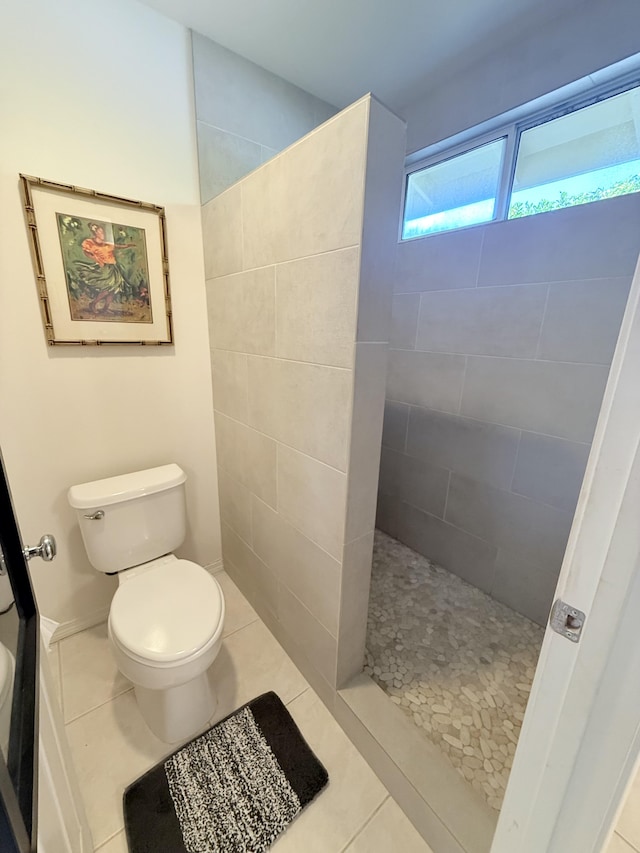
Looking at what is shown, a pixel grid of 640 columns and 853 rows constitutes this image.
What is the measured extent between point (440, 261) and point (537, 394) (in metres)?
0.82

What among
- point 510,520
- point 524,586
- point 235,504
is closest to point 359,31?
point 235,504

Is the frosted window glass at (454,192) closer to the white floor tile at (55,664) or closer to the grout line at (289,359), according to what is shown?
the grout line at (289,359)

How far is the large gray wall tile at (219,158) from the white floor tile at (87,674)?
202 cm

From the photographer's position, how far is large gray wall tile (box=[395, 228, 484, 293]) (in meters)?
1.64

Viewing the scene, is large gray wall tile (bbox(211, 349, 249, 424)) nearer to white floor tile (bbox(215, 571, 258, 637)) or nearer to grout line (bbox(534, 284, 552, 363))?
white floor tile (bbox(215, 571, 258, 637))

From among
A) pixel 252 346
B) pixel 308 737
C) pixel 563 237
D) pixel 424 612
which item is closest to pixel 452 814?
pixel 308 737

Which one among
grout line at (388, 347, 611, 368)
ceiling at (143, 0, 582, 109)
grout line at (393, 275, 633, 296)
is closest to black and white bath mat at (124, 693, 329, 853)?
grout line at (388, 347, 611, 368)

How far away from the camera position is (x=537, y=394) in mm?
1493

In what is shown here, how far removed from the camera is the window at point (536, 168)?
1.30 metres

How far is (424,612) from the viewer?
5.61 ft

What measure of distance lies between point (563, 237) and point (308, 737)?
2.10m

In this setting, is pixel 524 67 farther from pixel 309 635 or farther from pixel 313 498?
pixel 309 635

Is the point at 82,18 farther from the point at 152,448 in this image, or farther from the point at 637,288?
the point at 637,288

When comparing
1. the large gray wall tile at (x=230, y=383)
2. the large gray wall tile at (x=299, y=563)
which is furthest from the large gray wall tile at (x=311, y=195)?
the large gray wall tile at (x=299, y=563)
